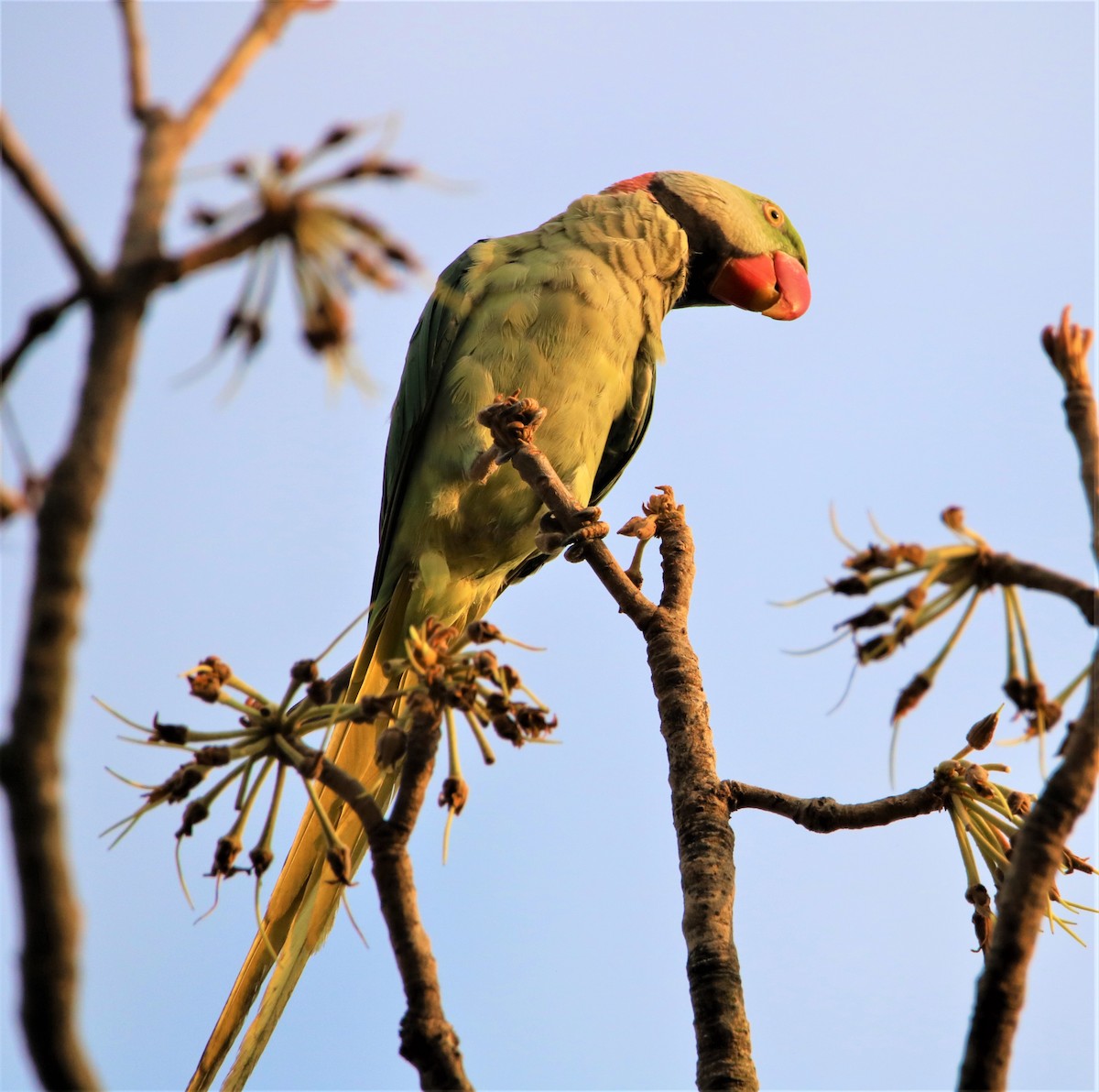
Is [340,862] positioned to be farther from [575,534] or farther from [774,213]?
[774,213]

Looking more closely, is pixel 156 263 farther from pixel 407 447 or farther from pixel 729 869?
pixel 407 447

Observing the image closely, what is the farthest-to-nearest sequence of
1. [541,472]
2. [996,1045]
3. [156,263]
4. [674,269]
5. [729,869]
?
[674,269] → [541,472] → [729,869] → [996,1045] → [156,263]

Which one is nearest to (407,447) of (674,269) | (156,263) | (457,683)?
(674,269)

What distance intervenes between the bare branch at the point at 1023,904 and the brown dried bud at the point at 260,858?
1.26 m

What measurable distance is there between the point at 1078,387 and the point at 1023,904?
766 mm

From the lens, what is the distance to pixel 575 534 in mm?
3660

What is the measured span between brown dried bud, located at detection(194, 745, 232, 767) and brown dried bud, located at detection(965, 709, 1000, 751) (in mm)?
1842

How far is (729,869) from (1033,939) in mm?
1247

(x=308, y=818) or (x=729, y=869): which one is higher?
(x=308, y=818)

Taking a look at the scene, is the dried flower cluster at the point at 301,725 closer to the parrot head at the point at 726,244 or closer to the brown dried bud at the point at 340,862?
the brown dried bud at the point at 340,862

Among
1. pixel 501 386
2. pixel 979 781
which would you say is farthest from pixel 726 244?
pixel 979 781

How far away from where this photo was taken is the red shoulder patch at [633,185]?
19.9ft

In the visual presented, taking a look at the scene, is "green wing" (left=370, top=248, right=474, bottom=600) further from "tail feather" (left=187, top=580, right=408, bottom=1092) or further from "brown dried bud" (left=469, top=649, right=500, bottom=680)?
"brown dried bud" (left=469, top=649, right=500, bottom=680)

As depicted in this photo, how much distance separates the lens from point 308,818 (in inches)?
152
